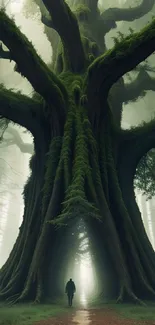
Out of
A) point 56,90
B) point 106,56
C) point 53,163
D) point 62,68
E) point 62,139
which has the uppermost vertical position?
point 62,68

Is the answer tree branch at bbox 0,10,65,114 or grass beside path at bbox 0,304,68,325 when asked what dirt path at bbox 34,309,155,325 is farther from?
tree branch at bbox 0,10,65,114

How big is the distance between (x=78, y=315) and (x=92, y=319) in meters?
0.70

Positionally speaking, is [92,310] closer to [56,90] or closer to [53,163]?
[53,163]

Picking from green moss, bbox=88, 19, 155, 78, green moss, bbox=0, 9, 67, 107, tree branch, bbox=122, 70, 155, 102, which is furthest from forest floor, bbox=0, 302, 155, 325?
tree branch, bbox=122, 70, 155, 102

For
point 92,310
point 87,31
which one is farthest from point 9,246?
point 92,310

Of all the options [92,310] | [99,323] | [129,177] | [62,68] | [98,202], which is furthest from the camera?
[62,68]

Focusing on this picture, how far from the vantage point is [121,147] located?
46.8 ft

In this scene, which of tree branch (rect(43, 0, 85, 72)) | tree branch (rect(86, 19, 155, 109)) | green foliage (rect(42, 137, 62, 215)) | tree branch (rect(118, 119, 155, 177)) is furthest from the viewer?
tree branch (rect(118, 119, 155, 177))

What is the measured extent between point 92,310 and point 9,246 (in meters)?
63.5

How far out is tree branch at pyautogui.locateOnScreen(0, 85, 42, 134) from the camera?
1206cm

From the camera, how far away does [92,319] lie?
24.3ft

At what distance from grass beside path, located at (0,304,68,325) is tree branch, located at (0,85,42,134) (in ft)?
22.5

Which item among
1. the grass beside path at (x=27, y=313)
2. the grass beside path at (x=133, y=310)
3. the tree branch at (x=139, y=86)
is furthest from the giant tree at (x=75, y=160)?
the tree branch at (x=139, y=86)

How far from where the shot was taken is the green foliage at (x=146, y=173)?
58.1ft
